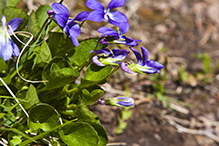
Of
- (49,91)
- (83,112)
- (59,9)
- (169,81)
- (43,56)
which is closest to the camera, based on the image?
(59,9)

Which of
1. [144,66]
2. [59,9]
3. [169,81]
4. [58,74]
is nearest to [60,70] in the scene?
[58,74]

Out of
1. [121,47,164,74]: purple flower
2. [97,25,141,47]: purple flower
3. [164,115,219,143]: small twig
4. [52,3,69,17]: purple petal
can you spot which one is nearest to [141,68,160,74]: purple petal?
[121,47,164,74]: purple flower

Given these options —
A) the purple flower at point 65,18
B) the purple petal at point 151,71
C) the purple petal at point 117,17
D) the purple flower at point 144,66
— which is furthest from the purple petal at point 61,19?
the purple petal at point 151,71

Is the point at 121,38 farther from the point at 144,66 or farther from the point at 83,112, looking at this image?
the point at 83,112

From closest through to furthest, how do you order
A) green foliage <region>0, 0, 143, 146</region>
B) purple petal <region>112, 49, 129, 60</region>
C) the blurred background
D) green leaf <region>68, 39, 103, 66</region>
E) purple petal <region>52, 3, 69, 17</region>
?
purple petal <region>52, 3, 69, 17</region>
green foliage <region>0, 0, 143, 146</region>
purple petal <region>112, 49, 129, 60</region>
green leaf <region>68, 39, 103, 66</region>
the blurred background

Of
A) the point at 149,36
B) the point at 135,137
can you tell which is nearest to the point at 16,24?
the point at 135,137

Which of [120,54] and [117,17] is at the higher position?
[117,17]

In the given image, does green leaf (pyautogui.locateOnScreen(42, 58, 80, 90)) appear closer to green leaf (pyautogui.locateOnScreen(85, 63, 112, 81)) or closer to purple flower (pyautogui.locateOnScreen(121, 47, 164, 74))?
green leaf (pyautogui.locateOnScreen(85, 63, 112, 81))

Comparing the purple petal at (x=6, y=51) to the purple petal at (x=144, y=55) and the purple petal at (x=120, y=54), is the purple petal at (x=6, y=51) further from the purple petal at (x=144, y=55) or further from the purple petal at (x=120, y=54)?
the purple petal at (x=144, y=55)
